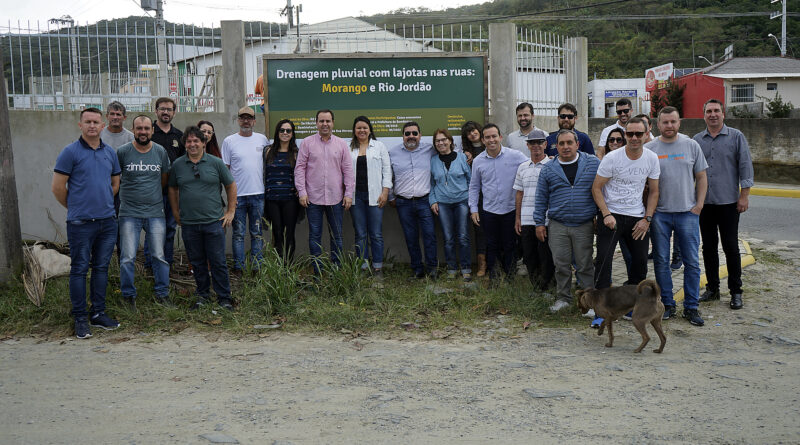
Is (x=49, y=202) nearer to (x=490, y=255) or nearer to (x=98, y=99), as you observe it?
(x=98, y=99)

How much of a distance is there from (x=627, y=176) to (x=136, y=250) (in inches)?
189

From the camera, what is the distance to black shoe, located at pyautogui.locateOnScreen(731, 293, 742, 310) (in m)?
6.84

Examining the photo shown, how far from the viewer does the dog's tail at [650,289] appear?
217 inches

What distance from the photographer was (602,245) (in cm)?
638

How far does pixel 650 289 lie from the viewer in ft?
18.2

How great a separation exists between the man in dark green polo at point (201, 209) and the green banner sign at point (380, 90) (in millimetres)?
1871

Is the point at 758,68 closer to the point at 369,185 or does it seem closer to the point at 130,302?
the point at 369,185

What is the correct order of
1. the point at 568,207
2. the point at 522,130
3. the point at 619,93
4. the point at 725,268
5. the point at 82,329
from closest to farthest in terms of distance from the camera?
1. the point at 82,329
2. the point at 568,207
3. the point at 522,130
4. the point at 725,268
5. the point at 619,93

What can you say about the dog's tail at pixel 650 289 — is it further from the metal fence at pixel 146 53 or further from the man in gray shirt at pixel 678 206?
the metal fence at pixel 146 53

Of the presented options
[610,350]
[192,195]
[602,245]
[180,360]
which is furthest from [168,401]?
[602,245]

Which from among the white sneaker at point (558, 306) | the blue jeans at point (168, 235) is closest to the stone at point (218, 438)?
the white sneaker at point (558, 306)

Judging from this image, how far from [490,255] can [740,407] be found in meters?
3.74

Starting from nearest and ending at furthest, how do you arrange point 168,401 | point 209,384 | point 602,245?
point 168,401 → point 209,384 → point 602,245

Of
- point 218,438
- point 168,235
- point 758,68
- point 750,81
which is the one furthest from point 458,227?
point 758,68
